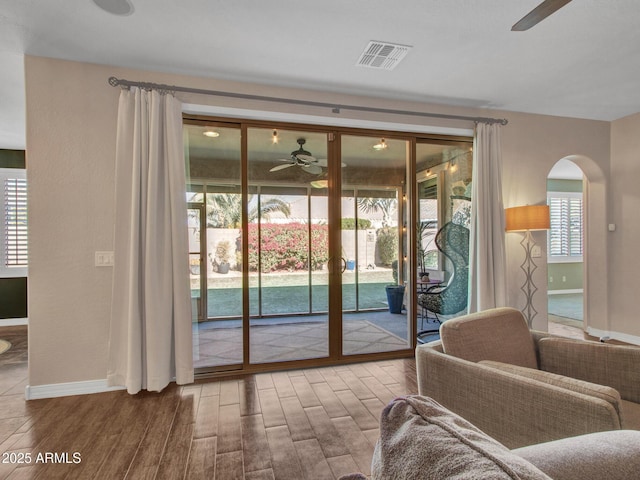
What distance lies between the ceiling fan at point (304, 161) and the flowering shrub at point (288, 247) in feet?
1.97

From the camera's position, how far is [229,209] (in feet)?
10.9

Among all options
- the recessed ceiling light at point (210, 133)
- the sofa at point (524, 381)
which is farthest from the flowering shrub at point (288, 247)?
the sofa at point (524, 381)

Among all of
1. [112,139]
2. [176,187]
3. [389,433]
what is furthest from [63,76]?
[389,433]

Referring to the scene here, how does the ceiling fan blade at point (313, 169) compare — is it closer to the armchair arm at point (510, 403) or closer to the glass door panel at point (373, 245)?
the glass door panel at point (373, 245)

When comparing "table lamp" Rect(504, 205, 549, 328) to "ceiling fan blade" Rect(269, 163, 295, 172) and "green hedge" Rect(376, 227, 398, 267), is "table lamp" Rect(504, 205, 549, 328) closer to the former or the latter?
"green hedge" Rect(376, 227, 398, 267)

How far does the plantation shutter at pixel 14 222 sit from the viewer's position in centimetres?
497

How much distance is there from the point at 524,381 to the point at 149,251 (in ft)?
8.89

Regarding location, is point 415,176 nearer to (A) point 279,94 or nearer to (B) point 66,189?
(A) point 279,94

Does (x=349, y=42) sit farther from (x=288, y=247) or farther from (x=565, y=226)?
(x=565, y=226)

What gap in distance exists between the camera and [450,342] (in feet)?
5.78

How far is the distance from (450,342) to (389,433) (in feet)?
4.09

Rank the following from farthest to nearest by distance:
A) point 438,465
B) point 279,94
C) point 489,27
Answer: point 279,94
point 489,27
point 438,465

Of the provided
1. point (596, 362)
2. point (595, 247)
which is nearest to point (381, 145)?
point (596, 362)

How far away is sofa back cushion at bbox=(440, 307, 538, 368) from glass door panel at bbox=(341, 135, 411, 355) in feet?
6.03
